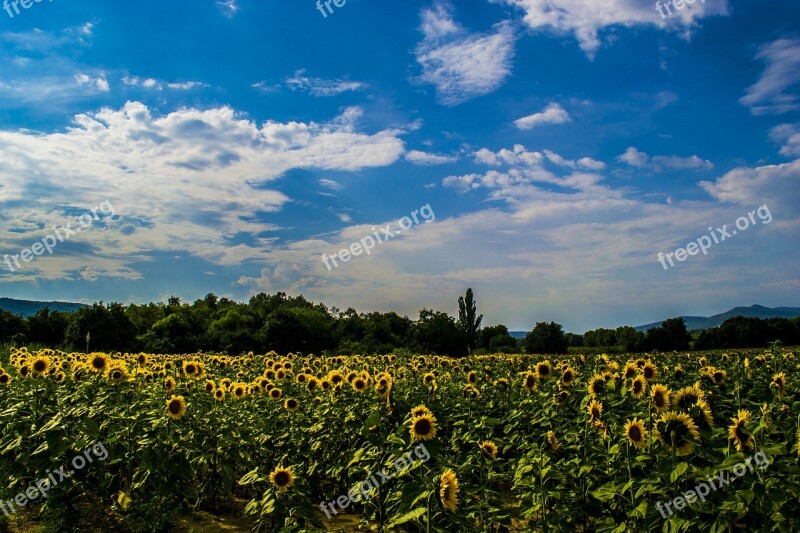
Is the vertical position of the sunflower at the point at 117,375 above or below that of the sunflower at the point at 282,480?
above

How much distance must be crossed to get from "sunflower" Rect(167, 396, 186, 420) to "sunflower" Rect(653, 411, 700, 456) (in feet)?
17.5

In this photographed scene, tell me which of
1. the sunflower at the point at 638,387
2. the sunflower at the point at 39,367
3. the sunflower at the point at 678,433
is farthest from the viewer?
the sunflower at the point at 39,367

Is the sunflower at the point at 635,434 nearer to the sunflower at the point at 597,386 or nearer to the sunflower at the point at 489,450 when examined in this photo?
the sunflower at the point at 597,386

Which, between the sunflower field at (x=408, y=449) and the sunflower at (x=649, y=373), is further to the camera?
the sunflower at (x=649, y=373)

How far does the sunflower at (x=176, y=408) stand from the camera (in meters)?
6.64

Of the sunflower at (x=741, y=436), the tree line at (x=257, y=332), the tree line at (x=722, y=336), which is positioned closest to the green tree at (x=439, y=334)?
the tree line at (x=257, y=332)

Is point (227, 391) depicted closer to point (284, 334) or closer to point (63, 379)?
point (63, 379)

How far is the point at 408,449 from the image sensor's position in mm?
4996

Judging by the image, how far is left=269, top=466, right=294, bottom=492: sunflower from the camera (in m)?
4.99

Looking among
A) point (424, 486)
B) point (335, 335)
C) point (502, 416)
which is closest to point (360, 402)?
point (502, 416)

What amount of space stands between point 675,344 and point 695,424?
4317 cm

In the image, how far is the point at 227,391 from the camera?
8648mm

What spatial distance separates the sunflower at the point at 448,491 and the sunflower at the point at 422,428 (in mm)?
658

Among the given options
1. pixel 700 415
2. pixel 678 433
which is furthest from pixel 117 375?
pixel 700 415
